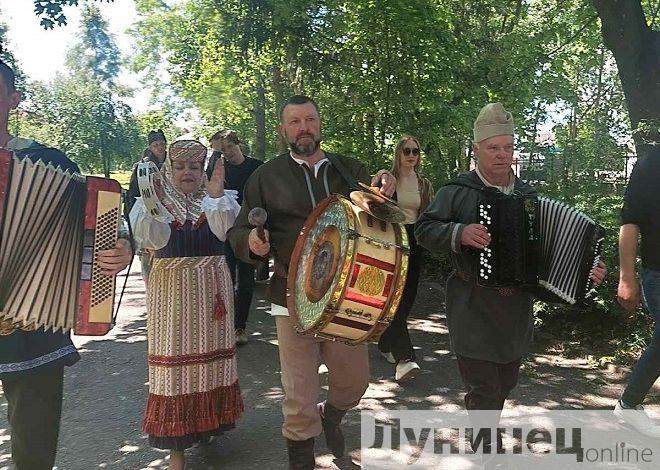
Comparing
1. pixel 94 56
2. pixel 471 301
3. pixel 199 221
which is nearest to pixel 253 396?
pixel 199 221

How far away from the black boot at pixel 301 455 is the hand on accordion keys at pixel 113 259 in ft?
4.61

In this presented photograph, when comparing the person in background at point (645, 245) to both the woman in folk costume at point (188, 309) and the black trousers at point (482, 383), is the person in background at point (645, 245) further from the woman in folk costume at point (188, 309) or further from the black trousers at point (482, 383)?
the woman in folk costume at point (188, 309)

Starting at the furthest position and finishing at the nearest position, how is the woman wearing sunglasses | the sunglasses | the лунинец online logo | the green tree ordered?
the green tree < the sunglasses < the woman wearing sunglasses < the лунинец online logo

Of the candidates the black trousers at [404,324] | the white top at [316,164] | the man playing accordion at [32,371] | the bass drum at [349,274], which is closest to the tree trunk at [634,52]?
the black trousers at [404,324]

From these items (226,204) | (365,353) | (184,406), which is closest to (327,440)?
(365,353)

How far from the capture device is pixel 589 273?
10.2 ft

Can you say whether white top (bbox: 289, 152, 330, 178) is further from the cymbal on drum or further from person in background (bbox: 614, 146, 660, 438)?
person in background (bbox: 614, 146, 660, 438)

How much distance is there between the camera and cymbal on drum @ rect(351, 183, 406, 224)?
299 centimetres

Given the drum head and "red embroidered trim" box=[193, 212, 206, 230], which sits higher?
"red embroidered trim" box=[193, 212, 206, 230]

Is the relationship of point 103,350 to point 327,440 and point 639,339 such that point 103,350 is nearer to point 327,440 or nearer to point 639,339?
point 327,440

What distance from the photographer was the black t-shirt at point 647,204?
11.9ft

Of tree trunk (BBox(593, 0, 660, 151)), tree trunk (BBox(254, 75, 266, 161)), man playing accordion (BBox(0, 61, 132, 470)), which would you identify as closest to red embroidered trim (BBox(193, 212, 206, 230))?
man playing accordion (BBox(0, 61, 132, 470))

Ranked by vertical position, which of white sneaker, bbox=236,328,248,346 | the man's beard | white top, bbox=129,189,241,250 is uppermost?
the man's beard

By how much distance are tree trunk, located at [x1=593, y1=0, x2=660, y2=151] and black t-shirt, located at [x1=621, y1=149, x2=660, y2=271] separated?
9.76 feet
